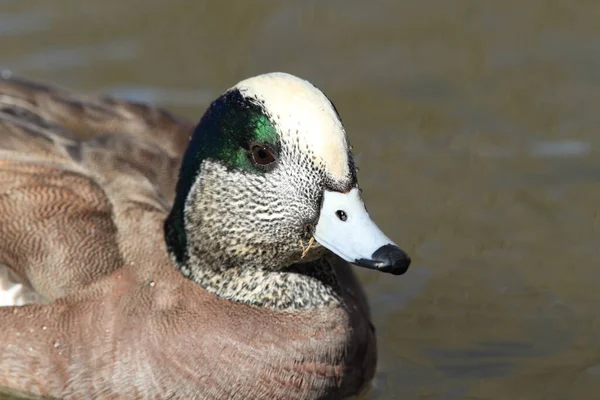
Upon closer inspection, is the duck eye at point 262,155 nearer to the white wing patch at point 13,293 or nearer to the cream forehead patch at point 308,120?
the cream forehead patch at point 308,120

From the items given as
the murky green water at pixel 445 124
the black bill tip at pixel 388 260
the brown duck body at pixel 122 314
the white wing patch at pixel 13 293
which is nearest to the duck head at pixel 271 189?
the black bill tip at pixel 388 260

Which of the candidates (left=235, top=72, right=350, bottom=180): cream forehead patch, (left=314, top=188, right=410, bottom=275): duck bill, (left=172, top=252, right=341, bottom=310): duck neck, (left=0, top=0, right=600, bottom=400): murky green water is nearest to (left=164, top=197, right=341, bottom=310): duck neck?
(left=172, top=252, right=341, bottom=310): duck neck

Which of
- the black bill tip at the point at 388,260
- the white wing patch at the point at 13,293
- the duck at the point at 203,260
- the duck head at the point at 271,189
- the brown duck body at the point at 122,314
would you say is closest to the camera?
the black bill tip at the point at 388,260

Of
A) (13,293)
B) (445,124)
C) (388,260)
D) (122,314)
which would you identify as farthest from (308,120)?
(445,124)

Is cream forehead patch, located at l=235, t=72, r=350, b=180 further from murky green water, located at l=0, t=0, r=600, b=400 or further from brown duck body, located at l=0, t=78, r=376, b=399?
murky green water, located at l=0, t=0, r=600, b=400

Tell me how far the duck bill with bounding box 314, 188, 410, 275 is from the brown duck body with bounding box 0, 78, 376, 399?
0.66 metres

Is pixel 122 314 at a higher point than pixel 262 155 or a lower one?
lower

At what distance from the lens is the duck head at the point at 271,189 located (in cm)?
502

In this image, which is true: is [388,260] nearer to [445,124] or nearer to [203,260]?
[203,260]

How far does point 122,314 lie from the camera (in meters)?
5.42

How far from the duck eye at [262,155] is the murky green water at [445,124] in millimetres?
1560

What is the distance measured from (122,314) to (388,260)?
1310 mm

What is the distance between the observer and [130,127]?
6387 millimetres

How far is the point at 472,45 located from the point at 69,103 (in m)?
3.71
